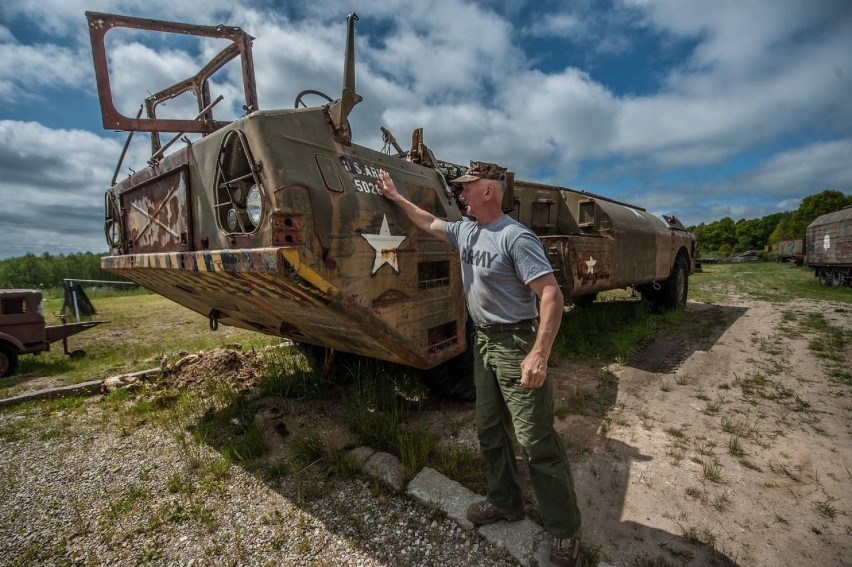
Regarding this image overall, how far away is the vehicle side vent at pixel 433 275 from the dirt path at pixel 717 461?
5.00ft

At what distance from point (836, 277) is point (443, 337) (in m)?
17.2

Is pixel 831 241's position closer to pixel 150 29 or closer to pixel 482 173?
pixel 482 173

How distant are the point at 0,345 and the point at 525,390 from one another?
7961mm

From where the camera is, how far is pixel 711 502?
2.45 m

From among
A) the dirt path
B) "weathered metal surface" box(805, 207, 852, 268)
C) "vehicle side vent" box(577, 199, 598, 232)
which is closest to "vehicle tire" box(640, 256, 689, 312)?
the dirt path

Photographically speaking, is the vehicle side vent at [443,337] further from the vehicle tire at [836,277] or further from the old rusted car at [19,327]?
the vehicle tire at [836,277]

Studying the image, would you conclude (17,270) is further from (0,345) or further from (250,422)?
(250,422)

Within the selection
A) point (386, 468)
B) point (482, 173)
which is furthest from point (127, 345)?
point (482, 173)

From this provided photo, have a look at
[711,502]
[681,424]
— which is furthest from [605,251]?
[711,502]

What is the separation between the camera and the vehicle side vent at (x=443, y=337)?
125 inches

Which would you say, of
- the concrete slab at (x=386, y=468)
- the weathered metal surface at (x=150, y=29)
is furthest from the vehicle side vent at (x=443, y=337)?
the weathered metal surface at (x=150, y=29)

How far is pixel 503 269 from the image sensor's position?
6.66 ft

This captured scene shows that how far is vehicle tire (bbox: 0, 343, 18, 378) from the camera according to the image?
20.5 feet

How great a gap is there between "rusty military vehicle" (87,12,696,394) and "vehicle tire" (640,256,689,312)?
21.0ft
